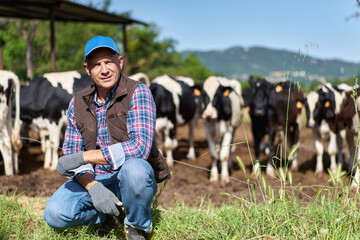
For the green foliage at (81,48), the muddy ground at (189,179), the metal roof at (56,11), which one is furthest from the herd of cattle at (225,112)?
the green foliage at (81,48)

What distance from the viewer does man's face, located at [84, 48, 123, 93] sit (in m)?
2.53

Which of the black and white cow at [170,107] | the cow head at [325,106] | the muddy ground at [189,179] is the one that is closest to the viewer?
the muddy ground at [189,179]

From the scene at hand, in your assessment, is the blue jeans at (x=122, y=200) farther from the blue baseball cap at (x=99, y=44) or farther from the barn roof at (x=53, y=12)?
the barn roof at (x=53, y=12)

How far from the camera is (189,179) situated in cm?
607

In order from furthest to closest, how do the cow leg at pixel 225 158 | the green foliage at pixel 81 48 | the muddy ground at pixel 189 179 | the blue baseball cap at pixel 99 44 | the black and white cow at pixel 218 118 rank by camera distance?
the green foliage at pixel 81 48 → the black and white cow at pixel 218 118 → the cow leg at pixel 225 158 → the muddy ground at pixel 189 179 → the blue baseball cap at pixel 99 44

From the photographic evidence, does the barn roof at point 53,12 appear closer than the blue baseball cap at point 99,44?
No

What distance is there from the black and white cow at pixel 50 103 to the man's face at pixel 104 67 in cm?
417

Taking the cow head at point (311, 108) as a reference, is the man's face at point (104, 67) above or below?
above

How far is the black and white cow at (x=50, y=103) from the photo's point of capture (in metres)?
6.52

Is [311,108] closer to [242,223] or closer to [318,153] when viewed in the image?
[318,153]

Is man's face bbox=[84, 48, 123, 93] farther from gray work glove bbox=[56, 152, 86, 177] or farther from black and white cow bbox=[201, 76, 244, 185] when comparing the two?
black and white cow bbox=[201, 76, 244, 185]

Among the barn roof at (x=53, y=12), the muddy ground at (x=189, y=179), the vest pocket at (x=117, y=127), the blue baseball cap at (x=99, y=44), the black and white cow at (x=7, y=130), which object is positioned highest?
the barn roof at (x=53, y=12)

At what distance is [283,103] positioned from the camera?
6.60 meters

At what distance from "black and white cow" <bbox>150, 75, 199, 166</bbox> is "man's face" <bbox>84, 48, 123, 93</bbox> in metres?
4.18
